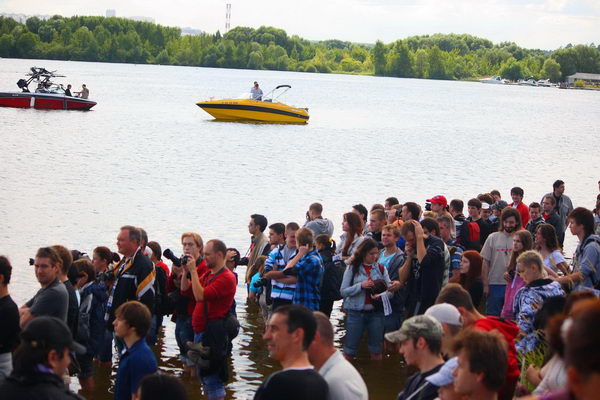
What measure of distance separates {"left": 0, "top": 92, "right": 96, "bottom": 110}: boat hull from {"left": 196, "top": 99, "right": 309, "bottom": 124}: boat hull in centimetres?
877

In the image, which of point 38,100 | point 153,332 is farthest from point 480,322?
point 38,100

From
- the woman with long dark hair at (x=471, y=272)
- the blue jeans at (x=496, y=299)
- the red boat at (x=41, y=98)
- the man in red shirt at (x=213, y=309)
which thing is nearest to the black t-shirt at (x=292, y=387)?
the man in red shirt at (x=213, y=309)

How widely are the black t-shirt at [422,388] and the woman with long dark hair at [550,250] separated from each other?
4.81m

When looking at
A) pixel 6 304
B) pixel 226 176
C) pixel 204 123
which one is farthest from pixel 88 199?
pixel 204 123

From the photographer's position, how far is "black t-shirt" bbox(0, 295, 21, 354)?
7383 millimetres

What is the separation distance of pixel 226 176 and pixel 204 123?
92.0ft

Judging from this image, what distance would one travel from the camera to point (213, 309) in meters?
9.60

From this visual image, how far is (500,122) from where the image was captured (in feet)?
295

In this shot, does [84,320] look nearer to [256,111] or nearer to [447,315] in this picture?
[447,315]

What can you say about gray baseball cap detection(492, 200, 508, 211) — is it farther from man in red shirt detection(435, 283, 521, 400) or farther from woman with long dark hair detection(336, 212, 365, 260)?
man in red shirt detection(435, 283, 521, 400)

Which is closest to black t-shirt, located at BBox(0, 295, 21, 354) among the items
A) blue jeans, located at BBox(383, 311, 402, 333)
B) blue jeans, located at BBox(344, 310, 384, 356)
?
blue jeans, located at BBox(344, 310, 384, 356)

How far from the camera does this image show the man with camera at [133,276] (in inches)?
391

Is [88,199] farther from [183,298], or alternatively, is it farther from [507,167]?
[507,167]

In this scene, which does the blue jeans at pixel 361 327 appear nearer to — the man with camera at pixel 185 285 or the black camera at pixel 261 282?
the black camera at pixel 261 282
